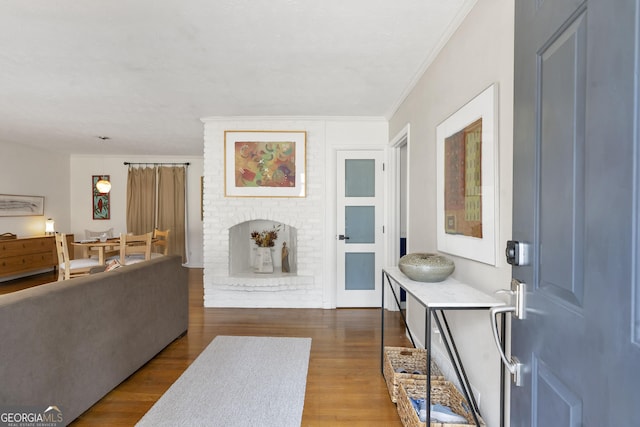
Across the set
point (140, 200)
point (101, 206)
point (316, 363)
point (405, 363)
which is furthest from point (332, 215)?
point (101, 206)

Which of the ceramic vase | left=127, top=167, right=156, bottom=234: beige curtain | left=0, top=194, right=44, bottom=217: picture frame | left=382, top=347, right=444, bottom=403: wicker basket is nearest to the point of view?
left=382, top=347, right=444, bottom=403: wicker basket

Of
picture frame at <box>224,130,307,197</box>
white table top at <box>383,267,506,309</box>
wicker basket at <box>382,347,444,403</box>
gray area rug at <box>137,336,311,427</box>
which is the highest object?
picture frame at <box>224,130,307,197</box>

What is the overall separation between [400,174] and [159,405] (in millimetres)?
3323

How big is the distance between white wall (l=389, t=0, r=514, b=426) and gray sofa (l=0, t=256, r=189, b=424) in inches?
87.0

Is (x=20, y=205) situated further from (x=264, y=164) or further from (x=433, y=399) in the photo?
(x=433, y=399)

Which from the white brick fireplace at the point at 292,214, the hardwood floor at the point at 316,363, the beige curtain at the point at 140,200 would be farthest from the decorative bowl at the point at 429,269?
the beige curtain at the point at 140,200

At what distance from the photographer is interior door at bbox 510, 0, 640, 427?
547 mm

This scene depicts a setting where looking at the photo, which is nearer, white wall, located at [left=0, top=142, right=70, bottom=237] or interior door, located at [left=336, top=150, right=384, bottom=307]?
interior door, located at [left=336, top=150, right=384, bottom=307]

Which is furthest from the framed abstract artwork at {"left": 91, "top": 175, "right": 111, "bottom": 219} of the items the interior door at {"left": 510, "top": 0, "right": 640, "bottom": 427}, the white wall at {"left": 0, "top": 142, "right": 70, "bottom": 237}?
the interior door at {"left": 510, "top": 0, "right": 640, "bottom": 427}

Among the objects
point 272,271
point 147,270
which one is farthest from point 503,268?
point 272,271

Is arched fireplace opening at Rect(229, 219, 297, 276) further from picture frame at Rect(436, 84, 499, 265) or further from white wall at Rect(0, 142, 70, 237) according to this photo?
white wall at Rect(0, 142, 70, 237)

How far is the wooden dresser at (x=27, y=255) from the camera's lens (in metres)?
5.31

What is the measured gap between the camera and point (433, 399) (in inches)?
78.9

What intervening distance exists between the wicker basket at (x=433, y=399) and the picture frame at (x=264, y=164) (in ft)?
8.82
